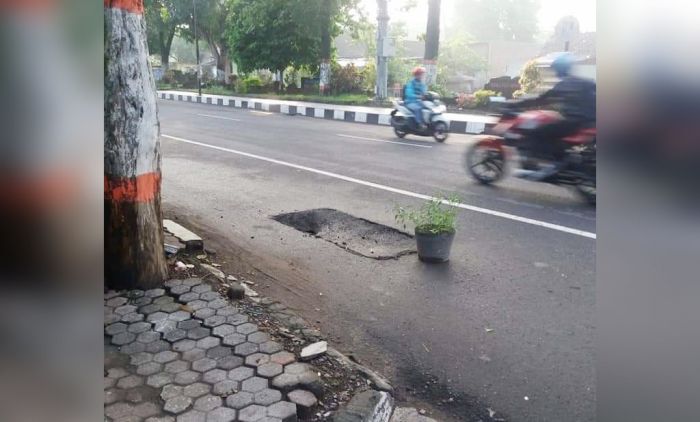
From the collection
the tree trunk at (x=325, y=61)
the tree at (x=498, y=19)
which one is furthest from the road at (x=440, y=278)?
the tree at (x=498, y=19)

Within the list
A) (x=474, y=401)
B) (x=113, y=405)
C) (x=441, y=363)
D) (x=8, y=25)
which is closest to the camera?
(x=8, y=25)

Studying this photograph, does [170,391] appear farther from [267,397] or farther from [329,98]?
[329,98]

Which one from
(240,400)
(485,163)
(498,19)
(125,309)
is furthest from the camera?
(498,19)

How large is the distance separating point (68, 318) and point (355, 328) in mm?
2578

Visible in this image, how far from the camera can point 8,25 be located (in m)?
0.74

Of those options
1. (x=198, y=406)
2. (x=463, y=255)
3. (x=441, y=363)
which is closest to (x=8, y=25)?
(x=198, y=406)

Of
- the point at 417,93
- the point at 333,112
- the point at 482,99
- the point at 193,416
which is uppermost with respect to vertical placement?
the point at 482,99

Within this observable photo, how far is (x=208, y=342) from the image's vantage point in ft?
9.52

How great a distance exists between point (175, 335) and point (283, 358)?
0.62 m

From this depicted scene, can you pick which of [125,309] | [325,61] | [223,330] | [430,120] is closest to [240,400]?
[223,330]

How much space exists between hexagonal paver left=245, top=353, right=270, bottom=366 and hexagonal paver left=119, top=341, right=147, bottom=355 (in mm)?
535

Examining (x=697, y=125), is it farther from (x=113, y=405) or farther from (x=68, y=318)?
(x=113, y=405)

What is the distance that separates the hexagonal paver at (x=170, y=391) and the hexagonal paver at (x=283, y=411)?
→ 1.36ft

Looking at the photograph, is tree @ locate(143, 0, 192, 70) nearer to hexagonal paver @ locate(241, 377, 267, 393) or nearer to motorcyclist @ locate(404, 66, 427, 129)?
motorcyclist @ locate(404, 66, 427, 129)
